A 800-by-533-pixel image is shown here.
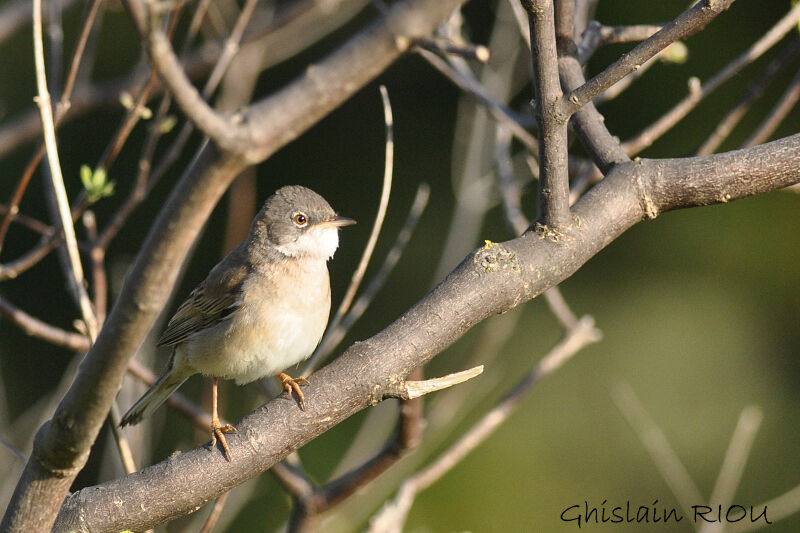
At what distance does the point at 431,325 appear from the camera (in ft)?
7.19

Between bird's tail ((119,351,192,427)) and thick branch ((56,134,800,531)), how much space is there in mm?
1372

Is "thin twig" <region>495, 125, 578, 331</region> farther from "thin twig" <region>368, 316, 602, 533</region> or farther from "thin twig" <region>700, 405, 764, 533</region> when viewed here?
"thin twig" <region>700, 405, 764, 533</region>

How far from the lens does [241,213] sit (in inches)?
166

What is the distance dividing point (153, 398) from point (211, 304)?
461 mm

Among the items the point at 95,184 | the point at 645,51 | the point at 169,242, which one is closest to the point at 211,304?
the point at 95,184

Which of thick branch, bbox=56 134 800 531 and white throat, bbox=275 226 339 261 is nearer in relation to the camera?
thick branch, bbox=56 134 800 531

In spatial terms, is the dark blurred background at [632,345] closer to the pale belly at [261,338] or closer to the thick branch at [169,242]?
the pale belly at [261,338]

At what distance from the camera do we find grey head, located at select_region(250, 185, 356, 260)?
379 centimetres

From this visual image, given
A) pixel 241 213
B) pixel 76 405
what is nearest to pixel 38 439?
pixel 76 405

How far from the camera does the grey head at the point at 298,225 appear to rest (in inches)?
149

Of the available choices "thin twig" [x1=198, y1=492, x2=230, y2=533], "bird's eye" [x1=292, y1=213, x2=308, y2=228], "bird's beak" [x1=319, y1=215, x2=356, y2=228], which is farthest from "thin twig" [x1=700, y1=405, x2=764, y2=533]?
"thin twig" [x1=198, y1=492, x2=230, y2=533]

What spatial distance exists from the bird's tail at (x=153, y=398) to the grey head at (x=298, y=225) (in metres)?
0.70

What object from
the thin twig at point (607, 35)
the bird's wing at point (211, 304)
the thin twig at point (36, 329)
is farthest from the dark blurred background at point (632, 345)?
the thin twig at point (607, 35)

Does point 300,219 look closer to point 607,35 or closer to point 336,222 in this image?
point 336,222
